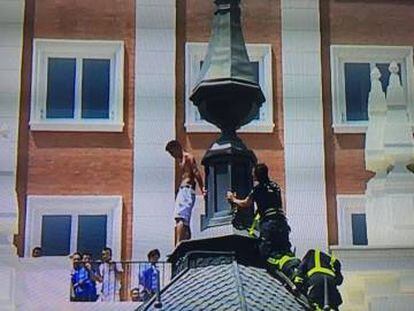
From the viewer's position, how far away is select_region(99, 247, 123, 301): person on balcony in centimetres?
1497

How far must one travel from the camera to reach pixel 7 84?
2009 centimetres

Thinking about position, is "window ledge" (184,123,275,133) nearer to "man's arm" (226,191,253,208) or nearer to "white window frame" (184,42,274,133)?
"white window frame" (184,42,274,133)

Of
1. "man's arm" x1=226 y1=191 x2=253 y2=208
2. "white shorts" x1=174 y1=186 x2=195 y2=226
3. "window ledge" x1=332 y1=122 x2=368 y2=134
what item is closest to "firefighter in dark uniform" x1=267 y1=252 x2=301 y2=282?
"man's arm" x1=226 y1=191 x2=253 y2=208

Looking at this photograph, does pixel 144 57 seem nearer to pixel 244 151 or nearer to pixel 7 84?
pixel 7 84

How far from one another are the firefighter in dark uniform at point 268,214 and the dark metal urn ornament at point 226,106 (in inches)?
3.3

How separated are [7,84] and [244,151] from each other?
16.8 m

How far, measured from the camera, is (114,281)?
1555cm

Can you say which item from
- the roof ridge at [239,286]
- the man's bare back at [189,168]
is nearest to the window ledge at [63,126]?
the man's bare back at [189,168]

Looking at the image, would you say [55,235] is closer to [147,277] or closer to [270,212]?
[147,277]

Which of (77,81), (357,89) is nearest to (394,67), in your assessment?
(357,89)

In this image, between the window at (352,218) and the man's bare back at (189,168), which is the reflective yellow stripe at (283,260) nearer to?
the man's bare back at (189,168)

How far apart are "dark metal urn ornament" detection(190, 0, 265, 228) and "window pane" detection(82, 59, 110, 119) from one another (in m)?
16.2

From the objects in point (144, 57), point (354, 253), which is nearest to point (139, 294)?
point (354, 253)

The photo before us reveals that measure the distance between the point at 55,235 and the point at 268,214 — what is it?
15024 mm
